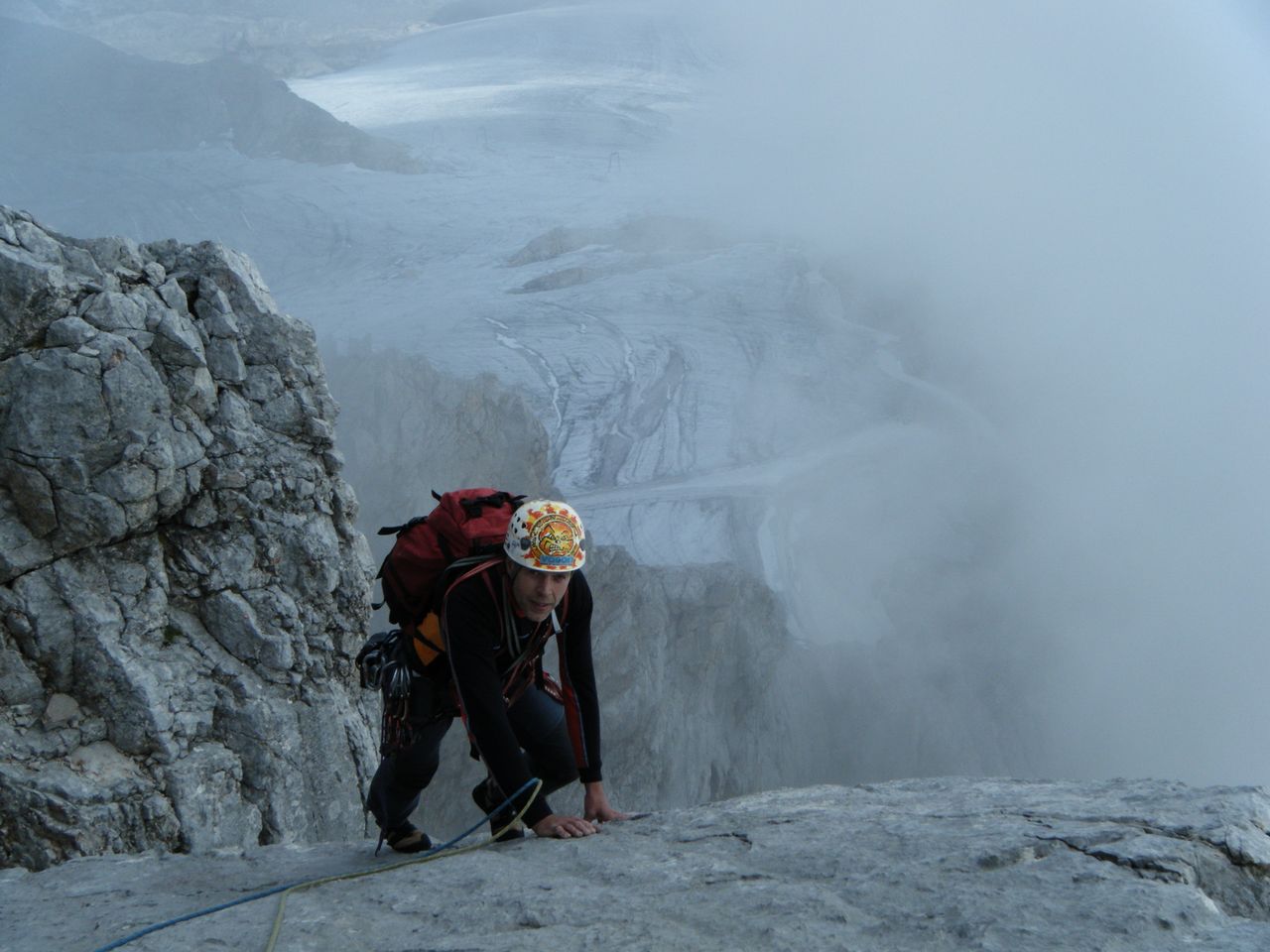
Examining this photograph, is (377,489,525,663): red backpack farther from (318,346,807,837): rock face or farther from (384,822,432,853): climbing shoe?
(318,346,807,837): rock face

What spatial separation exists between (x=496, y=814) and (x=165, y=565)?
4.29 metres

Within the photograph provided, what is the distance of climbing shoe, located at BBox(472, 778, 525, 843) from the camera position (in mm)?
3715

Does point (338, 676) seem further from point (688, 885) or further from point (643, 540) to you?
point (643, 540)

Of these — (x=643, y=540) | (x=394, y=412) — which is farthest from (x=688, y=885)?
(x=394, y=412)

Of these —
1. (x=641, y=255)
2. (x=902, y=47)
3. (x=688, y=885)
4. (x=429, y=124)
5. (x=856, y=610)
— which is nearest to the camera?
(x=688, y=885)

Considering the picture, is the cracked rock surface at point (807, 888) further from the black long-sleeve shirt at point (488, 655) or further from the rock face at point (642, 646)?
the rock face at point (642, 646)

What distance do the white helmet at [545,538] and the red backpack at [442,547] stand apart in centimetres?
17

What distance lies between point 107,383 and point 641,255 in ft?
59.4

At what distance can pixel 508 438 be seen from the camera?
738 inches

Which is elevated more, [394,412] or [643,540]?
[394,412]

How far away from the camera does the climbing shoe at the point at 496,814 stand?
12.2 ft

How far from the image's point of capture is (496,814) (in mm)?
3691

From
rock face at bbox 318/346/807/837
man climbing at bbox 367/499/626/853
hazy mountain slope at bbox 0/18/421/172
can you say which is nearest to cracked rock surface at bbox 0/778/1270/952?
man climbing at bbox 367/499/626/853

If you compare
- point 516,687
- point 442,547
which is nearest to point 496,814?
point 516,687
